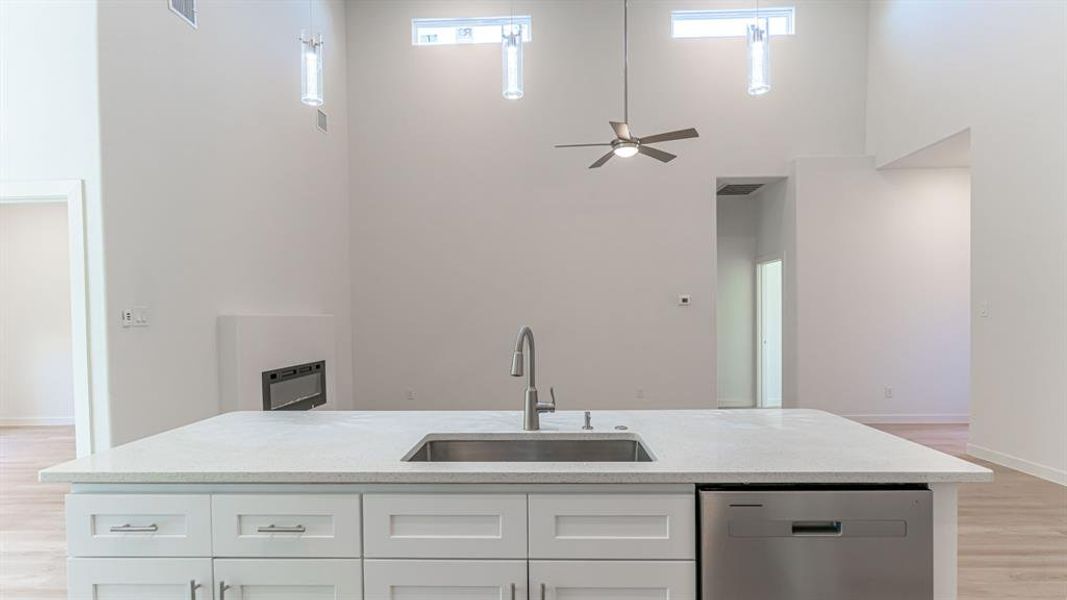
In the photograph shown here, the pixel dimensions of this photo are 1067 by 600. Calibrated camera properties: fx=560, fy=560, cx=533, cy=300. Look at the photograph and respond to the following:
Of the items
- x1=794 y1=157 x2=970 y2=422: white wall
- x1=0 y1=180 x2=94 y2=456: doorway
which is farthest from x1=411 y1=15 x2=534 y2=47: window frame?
x1=0 y1=180 x2=94 y2=456: doorway

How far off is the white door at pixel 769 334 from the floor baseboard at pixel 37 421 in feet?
27.4

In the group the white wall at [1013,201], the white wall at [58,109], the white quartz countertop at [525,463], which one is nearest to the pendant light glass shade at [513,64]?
the white wall at [58,109]

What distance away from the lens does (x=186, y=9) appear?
3633mm

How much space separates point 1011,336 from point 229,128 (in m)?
6.05

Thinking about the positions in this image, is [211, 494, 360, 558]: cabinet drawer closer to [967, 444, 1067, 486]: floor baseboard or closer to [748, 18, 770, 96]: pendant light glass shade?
[748, 18, 770, 96]: pendant light glass shade

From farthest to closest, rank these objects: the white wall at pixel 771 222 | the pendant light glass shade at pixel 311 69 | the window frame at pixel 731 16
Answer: the white wall at pixel 771 222 < the window frame at pixel 731 16 < the pendant light glass shade at pixel 311 69

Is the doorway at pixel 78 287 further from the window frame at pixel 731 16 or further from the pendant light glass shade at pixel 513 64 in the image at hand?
the window frame at pixel 731 16

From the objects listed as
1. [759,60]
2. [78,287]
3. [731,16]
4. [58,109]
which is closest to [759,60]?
[759,60]

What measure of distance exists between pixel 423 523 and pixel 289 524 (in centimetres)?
35

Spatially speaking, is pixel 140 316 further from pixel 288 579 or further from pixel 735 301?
pixel 735 301

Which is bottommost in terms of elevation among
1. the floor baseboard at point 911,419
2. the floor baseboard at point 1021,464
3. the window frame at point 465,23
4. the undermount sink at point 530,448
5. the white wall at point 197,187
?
the floor baseboard at point 911,419

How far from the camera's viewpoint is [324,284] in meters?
5.73

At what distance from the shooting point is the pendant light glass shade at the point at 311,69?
3.05 meters

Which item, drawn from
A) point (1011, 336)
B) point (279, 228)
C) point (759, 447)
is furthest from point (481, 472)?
point (1011, 336)
